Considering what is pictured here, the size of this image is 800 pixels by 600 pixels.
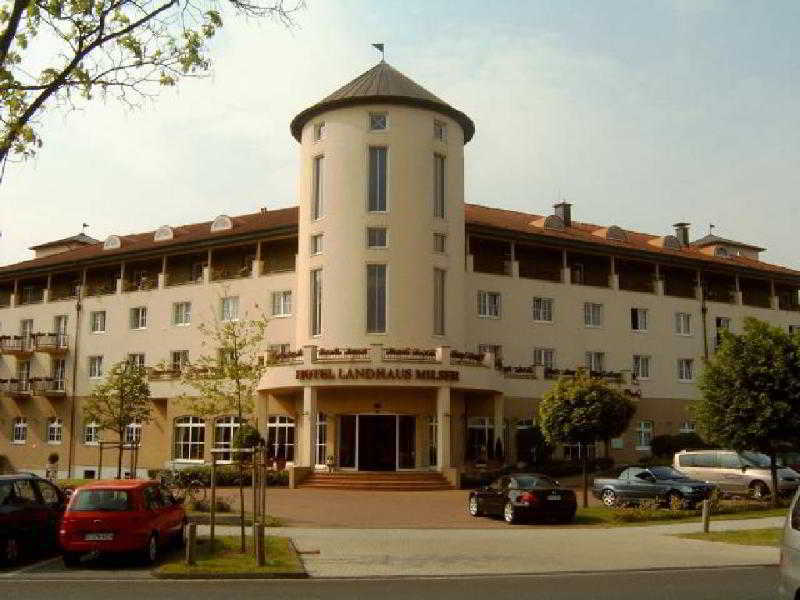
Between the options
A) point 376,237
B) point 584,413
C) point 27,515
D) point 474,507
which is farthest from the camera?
point 376,237

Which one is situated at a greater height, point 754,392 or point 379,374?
point 379,374

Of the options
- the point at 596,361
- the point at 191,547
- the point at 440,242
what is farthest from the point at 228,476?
the point at 596,361

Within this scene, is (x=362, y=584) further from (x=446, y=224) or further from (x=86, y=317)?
(x=86, y=317)

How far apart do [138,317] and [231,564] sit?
3759 centimetres

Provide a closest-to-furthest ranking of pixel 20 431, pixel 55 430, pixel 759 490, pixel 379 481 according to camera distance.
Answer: pixel 759 490 < pixel 379 481 < pixel 55 430 < pixel 20 431

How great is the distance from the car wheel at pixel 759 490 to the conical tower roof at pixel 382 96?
21803 millimetres

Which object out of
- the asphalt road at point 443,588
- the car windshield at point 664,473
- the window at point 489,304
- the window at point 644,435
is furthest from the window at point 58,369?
the asphalt road at point 443,588

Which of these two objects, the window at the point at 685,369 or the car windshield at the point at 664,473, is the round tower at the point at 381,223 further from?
the window at the point at 685,369

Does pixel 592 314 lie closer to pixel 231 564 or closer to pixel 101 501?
pixel 231 564

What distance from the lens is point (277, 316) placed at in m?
46.0

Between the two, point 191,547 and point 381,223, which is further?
point 381,223

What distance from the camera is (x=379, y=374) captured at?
124ft

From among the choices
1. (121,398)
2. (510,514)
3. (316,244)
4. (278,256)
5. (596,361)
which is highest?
(278,256)

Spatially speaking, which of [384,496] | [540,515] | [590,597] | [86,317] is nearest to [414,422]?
→ [384,496]
